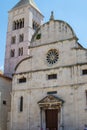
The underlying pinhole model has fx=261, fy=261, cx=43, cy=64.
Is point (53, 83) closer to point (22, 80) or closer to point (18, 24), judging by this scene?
point (22, 80)

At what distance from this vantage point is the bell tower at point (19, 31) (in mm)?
47056

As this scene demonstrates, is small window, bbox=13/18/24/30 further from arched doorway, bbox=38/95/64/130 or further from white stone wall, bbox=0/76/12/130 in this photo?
arched doorway, bbox=38/95/64/130

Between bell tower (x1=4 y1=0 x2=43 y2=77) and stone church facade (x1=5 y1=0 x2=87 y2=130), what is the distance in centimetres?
1595

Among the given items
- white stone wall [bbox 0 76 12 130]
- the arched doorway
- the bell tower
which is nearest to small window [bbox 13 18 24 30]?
the bell tower

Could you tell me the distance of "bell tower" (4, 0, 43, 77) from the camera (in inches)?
1853

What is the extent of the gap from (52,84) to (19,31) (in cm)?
2297

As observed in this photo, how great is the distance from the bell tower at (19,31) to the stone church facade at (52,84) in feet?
52.3

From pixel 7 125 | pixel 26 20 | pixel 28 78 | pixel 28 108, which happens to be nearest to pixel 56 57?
pixel 28 78

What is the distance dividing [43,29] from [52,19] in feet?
5.21

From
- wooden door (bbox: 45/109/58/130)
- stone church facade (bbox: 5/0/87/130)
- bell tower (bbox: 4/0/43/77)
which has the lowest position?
wooden door (bbox: 45/109/58/130)

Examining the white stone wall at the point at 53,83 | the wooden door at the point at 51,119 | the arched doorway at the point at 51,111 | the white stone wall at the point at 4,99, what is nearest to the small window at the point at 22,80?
the white stone wall at the point at 53,83

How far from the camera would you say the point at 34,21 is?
50.7 m

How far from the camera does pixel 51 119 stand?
27906 millimetres

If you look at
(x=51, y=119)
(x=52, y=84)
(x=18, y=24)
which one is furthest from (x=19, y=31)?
(x=51, y=119)
